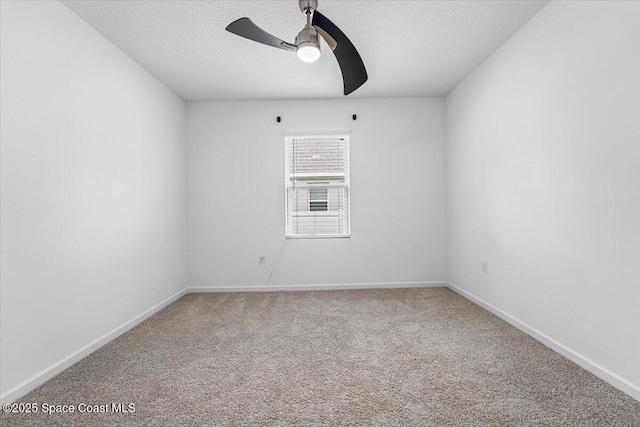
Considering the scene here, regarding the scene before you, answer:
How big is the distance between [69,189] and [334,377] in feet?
7.03

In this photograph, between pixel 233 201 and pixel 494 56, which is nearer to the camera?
pixel 494 56

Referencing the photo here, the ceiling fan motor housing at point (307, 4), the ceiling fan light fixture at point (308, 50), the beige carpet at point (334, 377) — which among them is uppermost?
the ceiling fan motor housing at point (307, 4)

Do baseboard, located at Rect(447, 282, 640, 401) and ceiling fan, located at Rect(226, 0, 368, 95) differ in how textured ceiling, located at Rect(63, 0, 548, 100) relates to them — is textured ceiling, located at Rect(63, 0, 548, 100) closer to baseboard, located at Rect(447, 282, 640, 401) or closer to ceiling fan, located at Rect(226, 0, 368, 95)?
ceiling fan, located at Rect(226, 0, 368, 95)

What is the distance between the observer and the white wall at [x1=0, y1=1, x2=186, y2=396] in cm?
185

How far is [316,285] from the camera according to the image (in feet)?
14.0

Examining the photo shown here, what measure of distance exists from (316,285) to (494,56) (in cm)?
313

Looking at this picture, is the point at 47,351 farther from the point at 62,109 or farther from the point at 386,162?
the point at 386,162

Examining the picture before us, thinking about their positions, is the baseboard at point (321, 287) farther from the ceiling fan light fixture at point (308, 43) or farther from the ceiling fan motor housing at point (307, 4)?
the ceiling fan motor housing at point (307, 4)

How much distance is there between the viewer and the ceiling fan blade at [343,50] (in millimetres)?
1906

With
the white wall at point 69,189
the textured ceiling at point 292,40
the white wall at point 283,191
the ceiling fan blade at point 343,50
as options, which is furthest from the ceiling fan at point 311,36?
the white wall at point 283,191

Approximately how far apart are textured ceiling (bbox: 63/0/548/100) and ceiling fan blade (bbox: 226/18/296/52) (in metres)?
0.42

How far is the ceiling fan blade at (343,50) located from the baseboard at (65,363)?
262 centimetres

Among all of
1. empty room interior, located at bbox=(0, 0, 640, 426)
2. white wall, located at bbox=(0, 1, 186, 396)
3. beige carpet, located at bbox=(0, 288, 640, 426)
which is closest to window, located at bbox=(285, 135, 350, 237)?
empty room interior, located at bbox=(0, 0, 640, 426)

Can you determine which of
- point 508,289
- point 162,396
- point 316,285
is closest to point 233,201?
point 316,285
